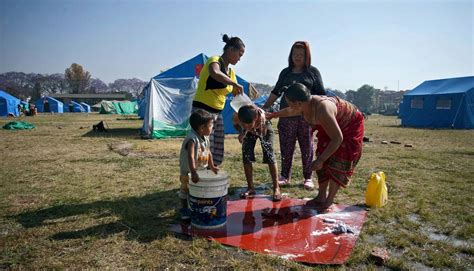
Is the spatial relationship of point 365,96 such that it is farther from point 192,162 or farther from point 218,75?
point 192,162

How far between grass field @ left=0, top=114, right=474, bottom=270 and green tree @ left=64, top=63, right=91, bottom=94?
87.0 meters

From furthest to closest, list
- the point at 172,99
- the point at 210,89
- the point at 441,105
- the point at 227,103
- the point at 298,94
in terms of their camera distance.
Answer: the point at 441,105 → the point at 227,103 → the point at 172,99 → the point at 210,89 → the point at 298,94

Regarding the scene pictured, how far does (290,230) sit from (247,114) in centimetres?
141

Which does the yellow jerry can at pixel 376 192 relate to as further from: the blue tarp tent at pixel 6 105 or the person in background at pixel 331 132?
the blue tarp tent at pixel 6 105

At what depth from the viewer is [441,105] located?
1977cm

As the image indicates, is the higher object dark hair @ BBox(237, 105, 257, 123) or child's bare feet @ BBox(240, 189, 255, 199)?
dark hair @ BBox(237, 105, 257, 123)

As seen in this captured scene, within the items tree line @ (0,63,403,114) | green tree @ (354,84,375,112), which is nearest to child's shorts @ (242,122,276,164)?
tree line @ (0,63,403,114)

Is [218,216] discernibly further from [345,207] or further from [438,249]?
[438,249]

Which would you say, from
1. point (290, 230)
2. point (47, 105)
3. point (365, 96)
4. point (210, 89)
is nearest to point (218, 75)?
point (210, 89)

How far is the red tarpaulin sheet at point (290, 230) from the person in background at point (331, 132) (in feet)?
1.06

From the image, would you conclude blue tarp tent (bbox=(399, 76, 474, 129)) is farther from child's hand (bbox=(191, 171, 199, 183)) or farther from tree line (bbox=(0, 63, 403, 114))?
tree line (bbox=(0, 63, 403, 114))

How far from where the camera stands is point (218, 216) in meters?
2.97

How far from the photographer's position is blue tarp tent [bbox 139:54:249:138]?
11406mm

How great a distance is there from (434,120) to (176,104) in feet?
59.0
